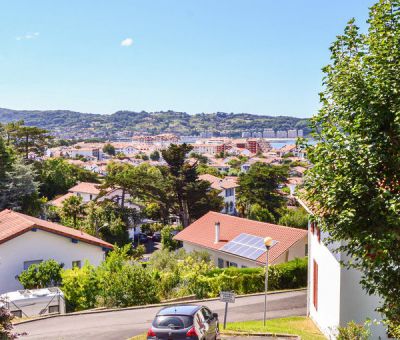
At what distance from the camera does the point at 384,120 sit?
29.5 feet

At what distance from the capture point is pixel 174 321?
1262 cm

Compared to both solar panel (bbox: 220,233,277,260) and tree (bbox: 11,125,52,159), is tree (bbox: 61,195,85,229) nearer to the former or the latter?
solar panel (bbox: 220,233,277,260)

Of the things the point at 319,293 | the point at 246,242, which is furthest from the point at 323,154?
the point at 246,242

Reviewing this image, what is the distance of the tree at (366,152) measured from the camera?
8.84 meters

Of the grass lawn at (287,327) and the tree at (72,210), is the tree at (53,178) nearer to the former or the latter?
the tree at (72,210)

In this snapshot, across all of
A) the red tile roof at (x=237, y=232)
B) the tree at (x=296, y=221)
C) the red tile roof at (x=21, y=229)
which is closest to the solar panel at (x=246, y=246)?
the red tile roof at (x=237, y=232)

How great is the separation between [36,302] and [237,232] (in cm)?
1886

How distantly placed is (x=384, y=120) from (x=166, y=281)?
17888 mm

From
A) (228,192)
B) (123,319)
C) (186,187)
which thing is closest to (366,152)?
(123,319)

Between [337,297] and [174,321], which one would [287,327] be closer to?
[337,297]

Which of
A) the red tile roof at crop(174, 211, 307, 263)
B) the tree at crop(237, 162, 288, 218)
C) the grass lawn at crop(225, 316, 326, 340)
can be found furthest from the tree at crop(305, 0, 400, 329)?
the tree at crop(237, 162, 288, 218)

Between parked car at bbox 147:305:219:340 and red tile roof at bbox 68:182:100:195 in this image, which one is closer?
parked car at bbox 147:305:219:340

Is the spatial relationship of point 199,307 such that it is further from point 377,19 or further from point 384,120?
point 377,19

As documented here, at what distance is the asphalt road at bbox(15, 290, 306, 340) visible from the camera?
56.1 ft
